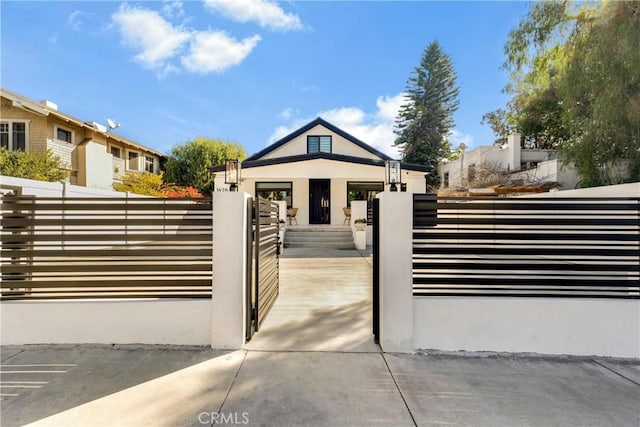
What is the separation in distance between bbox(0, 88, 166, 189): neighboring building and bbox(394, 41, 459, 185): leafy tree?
2551 cm

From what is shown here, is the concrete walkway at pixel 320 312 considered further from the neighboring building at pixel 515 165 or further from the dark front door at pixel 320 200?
the neighboring building at pixel 515 165

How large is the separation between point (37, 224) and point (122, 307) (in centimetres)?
136

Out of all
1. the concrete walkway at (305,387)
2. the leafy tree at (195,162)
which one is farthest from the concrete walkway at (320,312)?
the leafy tree at (195,162)

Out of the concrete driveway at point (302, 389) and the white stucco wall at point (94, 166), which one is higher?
the white stucco wall at point (94, 166)

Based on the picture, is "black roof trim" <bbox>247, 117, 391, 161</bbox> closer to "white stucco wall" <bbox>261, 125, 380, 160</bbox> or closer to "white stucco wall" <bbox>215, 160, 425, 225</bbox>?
"white stucco wall" <bbox>261, 125, 380, 160</bbox>

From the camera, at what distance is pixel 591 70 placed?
24.1 feet

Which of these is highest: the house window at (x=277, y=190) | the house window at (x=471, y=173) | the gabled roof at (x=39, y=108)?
the gabled roof at (x=39, y=108)

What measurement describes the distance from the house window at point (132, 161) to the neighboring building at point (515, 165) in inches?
967

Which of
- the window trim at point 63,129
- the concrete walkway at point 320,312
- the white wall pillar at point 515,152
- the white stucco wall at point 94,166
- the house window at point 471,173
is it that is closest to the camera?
the concrete walkway at point 320,312

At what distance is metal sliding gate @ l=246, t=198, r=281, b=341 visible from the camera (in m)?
3.50

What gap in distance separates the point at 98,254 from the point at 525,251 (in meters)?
5.15

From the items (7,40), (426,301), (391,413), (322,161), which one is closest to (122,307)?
(391,413)

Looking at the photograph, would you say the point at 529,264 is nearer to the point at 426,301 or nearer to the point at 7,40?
the point at 426,301

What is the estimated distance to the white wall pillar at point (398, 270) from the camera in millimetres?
3225
